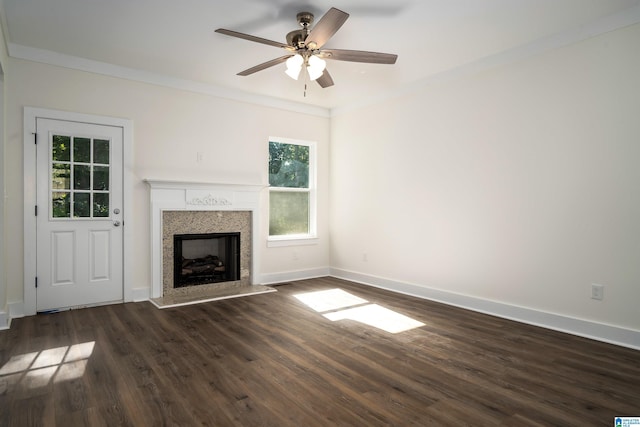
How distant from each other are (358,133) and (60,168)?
3721 millimetres

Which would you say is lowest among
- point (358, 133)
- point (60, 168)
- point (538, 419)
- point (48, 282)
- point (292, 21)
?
point (538, 419)

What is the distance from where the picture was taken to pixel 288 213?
229 inches

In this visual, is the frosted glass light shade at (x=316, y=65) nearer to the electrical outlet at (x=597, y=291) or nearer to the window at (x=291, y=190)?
the window at (x=291, y=190)

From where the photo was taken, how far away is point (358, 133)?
5625mm

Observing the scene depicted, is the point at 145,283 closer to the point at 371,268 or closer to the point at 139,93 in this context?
the point at 139,93

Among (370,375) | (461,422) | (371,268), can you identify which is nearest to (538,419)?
(461,422)

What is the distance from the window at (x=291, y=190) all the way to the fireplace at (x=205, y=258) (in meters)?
0.64

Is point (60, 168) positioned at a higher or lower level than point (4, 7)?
lower

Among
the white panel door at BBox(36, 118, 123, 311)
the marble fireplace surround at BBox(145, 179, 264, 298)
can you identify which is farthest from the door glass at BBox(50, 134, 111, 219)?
the marble fireplace surround at BBox(145, 179, 264, 298)

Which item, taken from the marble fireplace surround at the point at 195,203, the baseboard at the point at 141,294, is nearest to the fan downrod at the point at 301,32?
the marble fireplace surround at the point at 195,203

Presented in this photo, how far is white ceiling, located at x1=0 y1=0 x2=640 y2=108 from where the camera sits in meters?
2.99

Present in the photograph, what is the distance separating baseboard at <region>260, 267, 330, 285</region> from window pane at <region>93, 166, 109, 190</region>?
229 cm

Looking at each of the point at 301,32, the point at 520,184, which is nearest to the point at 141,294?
the point at 301,32

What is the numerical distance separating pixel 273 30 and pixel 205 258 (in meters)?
3.05
